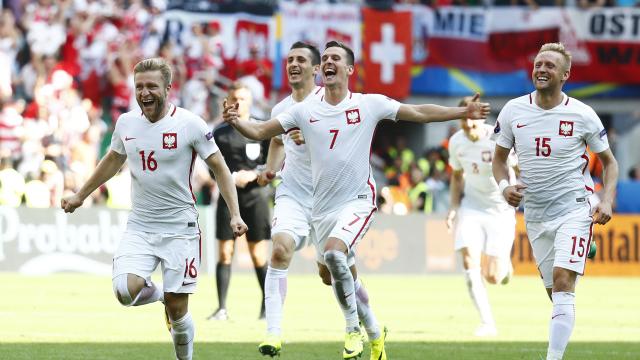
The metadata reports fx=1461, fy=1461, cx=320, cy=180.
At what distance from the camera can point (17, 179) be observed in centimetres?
2631

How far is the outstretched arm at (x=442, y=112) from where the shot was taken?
11258 millimetres

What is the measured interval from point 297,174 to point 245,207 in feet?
14.1

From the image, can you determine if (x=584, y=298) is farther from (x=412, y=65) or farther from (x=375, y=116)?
(x=412, y=65)

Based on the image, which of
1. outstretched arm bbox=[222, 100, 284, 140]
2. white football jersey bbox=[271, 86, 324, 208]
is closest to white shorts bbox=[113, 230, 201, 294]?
outstretched arm bbox=[222, 100, 284, 140]

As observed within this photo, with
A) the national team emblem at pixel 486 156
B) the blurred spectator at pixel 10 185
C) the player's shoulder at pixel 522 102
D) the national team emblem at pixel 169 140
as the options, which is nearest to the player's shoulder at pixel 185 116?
the national team emblem at pixel 169 140

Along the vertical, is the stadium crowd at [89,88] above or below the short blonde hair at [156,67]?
below

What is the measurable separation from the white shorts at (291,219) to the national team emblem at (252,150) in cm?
405

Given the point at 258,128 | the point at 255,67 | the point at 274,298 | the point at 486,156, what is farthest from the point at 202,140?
the point at 255,67

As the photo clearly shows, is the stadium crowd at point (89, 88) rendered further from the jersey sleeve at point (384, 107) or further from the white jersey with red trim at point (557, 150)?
the white jersey with red trim at point (557, 150)

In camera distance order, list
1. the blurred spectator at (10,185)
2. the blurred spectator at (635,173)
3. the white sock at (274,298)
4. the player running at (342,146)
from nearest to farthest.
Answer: the white sock at (274,298)
the player running at (342,146)
the blurred spectator at (10,185)
the blurred spectator at (635,173)

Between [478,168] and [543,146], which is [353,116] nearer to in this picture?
[543,146]

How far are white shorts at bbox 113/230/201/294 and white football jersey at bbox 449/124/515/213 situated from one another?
633 centimetres

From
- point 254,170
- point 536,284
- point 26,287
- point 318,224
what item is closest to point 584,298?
point 536,284

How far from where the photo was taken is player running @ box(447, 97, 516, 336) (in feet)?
54.1
